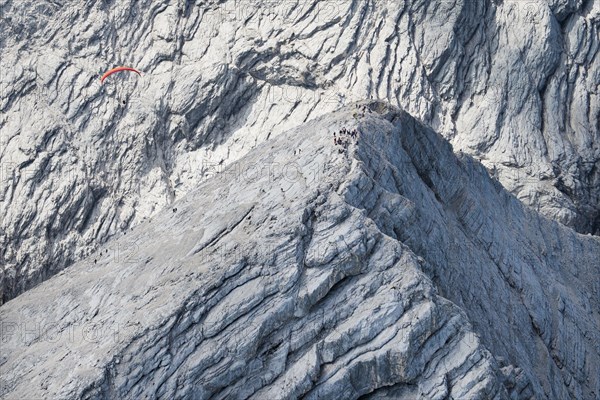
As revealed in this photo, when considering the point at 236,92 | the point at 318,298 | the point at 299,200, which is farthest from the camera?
the point at 236,92

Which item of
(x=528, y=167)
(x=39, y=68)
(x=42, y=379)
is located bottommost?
(x=42, y=379)

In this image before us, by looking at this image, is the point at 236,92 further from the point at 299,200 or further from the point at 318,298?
the point at 318,298

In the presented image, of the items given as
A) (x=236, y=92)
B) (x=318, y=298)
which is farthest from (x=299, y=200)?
(x=236, y=92)

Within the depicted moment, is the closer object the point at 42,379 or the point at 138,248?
the point at 42,379

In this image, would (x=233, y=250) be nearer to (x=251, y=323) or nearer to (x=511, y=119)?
(x=251, y=323)

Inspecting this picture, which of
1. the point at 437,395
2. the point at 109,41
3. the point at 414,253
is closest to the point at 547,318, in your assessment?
the point at 414,253

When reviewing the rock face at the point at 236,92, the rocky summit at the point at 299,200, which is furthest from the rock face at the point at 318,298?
the rock face at the point at 236,92
